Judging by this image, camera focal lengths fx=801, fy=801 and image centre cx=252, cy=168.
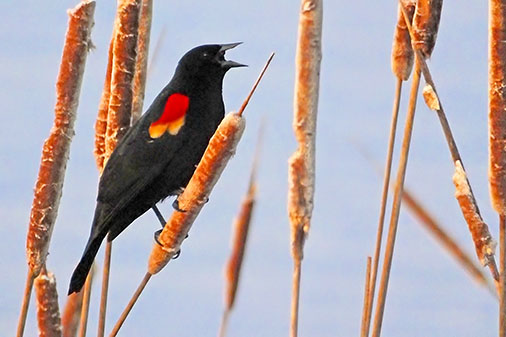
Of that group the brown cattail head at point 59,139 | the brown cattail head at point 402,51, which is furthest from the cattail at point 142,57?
the brown cattail head at point 402,51

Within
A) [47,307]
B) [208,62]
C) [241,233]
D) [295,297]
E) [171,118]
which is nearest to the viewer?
[295,297]

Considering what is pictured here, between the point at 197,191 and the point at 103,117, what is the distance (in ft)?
2.66

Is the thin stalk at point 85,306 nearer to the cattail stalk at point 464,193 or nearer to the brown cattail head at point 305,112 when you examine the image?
the brown cattail head at point 305,112

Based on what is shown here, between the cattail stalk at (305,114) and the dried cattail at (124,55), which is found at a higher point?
the dried cattail at (124,55)

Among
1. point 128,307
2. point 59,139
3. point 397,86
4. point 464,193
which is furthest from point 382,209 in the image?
point 59,139

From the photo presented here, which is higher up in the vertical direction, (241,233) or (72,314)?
(241,233)

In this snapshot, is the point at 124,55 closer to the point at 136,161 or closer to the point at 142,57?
the point at 142,57


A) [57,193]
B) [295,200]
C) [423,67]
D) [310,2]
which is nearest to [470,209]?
[423,67]

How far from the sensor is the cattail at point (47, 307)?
221cm

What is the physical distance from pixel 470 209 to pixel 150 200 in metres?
1.44

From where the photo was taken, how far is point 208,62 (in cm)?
335

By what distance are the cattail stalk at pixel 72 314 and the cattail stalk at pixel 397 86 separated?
0.87 meters

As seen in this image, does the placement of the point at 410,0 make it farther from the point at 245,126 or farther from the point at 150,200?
the point at 150,200

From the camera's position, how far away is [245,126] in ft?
5.56
